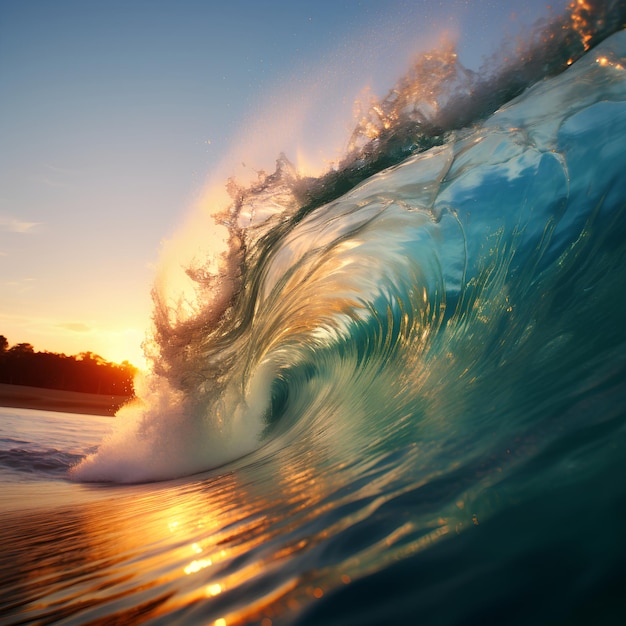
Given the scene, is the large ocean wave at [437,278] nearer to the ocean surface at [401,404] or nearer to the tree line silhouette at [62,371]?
the ocean surface at [401,404]

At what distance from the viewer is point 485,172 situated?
3674mm

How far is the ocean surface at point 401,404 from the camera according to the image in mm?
918

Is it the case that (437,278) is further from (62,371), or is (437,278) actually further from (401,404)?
(62,371)

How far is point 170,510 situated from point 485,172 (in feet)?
10.5

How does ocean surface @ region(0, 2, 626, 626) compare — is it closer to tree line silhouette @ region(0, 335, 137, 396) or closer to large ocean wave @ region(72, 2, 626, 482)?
large ocean wave @ region(72, 2, 626, 482)

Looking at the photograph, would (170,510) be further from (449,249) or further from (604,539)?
(449,249)

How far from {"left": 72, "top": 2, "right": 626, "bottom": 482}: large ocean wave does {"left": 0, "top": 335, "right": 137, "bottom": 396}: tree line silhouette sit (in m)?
37.1

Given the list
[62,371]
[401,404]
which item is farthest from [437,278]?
[62,371]

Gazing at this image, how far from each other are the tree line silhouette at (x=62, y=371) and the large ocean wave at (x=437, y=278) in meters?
37.1

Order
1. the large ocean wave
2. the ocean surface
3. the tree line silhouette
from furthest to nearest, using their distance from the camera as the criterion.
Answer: the tree line silhouette, the large ocean wave, the ocean surface

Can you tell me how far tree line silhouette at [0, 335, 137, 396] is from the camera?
4222cm

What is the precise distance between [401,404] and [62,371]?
48.6m

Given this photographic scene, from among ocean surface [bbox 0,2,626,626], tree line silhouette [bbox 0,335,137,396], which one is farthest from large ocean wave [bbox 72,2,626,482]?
tree line silhouette [bbox 0,335,137,396]

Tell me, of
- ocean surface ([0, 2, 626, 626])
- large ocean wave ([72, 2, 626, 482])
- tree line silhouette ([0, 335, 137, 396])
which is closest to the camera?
ocean surface ([0, 2, 626, 626])
